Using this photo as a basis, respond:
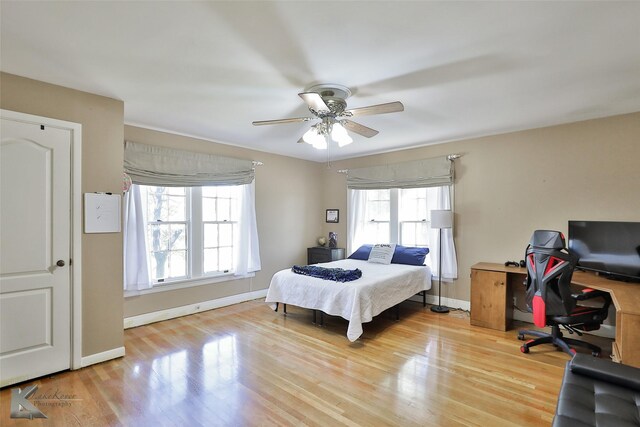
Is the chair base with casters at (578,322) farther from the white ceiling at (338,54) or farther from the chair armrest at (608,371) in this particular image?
the white ceiling at (338,54)

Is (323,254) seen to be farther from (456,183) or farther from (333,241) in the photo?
(456,183)

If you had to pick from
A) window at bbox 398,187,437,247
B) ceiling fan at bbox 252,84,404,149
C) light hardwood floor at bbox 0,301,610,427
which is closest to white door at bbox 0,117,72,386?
light hardwood floor at bbox 0,301,610,427

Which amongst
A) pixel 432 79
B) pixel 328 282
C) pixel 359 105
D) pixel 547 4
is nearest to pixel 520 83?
pixel 432 79

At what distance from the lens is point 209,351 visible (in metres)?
3.11

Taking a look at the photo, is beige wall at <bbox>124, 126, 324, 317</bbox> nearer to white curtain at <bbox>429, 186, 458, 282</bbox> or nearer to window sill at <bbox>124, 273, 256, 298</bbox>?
window sill at <bbox>124, 273, 256, 298</bbox>

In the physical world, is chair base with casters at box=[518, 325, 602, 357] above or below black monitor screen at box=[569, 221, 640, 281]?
below

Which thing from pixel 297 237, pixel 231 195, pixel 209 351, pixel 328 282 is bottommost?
pixel 209 351

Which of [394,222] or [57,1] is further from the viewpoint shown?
[394,222]

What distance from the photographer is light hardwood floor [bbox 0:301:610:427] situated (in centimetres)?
208

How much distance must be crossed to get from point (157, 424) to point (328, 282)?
2.02m

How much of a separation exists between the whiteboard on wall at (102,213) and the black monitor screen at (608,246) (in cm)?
474

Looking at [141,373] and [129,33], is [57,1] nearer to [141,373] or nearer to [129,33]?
[129,33]

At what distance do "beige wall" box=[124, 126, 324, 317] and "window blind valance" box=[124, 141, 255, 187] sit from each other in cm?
15

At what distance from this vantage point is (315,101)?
2359 millimetres
